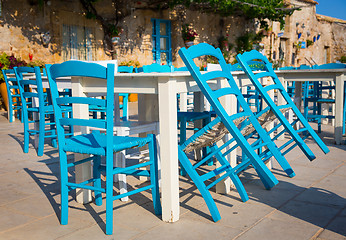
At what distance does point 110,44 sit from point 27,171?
734 centimetres

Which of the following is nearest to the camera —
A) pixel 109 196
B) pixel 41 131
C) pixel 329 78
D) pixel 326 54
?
pixel 109 196

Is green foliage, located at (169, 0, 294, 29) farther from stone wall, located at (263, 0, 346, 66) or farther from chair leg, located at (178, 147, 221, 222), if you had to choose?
chair leg, located at (178, 147, 221, 222)

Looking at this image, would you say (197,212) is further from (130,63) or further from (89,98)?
(130,63)

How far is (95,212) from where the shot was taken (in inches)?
101

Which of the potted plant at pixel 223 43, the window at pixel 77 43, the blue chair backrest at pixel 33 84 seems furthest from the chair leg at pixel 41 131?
the potted plant at pixel 223 43

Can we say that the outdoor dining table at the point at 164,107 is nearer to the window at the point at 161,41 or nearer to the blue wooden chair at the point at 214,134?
the blue wooden chair at the point at 214,134

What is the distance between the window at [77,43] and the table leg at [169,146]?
7698 millimetres

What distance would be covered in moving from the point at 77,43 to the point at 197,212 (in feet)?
26.5

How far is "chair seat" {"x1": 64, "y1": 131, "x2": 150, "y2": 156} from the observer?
87.3 inches

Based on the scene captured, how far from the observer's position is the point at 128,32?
10875mm

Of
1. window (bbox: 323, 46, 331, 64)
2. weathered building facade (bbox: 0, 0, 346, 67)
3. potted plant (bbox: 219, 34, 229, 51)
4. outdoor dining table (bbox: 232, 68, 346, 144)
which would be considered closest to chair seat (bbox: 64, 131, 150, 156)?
outdoor dining table (bbox: 232, 68, 346, 144)

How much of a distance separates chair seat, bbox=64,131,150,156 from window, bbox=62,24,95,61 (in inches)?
292

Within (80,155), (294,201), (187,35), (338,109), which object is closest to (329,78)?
(338,109)

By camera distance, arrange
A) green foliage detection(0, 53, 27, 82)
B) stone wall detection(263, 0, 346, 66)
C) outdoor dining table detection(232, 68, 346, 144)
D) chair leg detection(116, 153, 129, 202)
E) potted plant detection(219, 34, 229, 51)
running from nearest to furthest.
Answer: chair leg detection(116, 153, 129, 202)
outdoor dining table detection(232, 68, 346, 144)
green foliage detection(0, 53, 27, 82)
potted plant detection(219, 34, 229, 51)
stone wall detection(263, 0, 346, 66)
